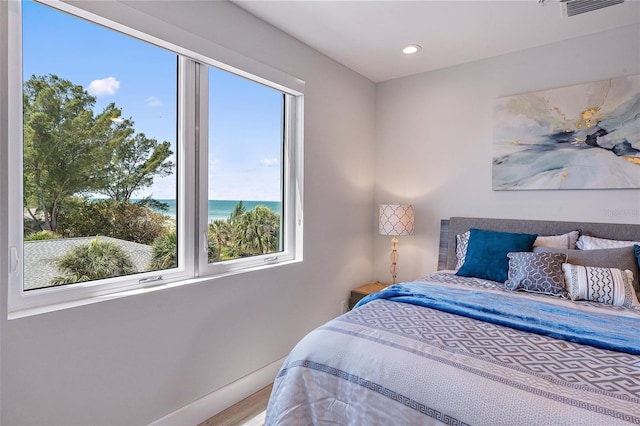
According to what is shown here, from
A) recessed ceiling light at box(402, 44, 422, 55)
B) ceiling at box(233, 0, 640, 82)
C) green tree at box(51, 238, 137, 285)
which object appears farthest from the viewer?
recessed ceiling light at box(402, 44, 422, 55)

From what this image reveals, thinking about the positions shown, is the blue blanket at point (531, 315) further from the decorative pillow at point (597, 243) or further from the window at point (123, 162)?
the window at point (123, 162)

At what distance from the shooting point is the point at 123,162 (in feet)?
6.03

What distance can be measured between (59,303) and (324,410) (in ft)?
4.17

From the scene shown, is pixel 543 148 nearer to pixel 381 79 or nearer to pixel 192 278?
pixel 381 79

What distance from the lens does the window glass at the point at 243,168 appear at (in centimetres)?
229

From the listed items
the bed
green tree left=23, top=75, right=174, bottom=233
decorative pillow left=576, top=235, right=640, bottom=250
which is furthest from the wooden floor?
decorative pillow left=576, top=235, right=640, bottom=250

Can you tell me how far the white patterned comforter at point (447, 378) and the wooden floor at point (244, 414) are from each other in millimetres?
790

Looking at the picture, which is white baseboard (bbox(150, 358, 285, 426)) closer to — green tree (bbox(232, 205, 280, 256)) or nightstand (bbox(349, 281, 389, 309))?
green tree (bbox(232, 205, 280, 256))

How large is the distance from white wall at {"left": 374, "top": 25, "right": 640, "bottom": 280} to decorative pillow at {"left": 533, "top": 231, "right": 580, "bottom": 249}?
23 cm

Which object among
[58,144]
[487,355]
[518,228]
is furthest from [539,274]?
[58,144]

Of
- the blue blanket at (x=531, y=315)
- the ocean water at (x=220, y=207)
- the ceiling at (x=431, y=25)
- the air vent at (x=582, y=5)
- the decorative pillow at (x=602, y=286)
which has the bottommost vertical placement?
the blue blanket at (x=531, y=315)

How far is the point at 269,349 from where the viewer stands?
253 centimetres

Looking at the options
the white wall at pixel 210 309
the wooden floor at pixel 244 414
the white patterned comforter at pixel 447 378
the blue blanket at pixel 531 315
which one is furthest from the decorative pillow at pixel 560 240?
the wooden floor at pixel 244 414

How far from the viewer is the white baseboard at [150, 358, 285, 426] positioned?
76.4 inches
